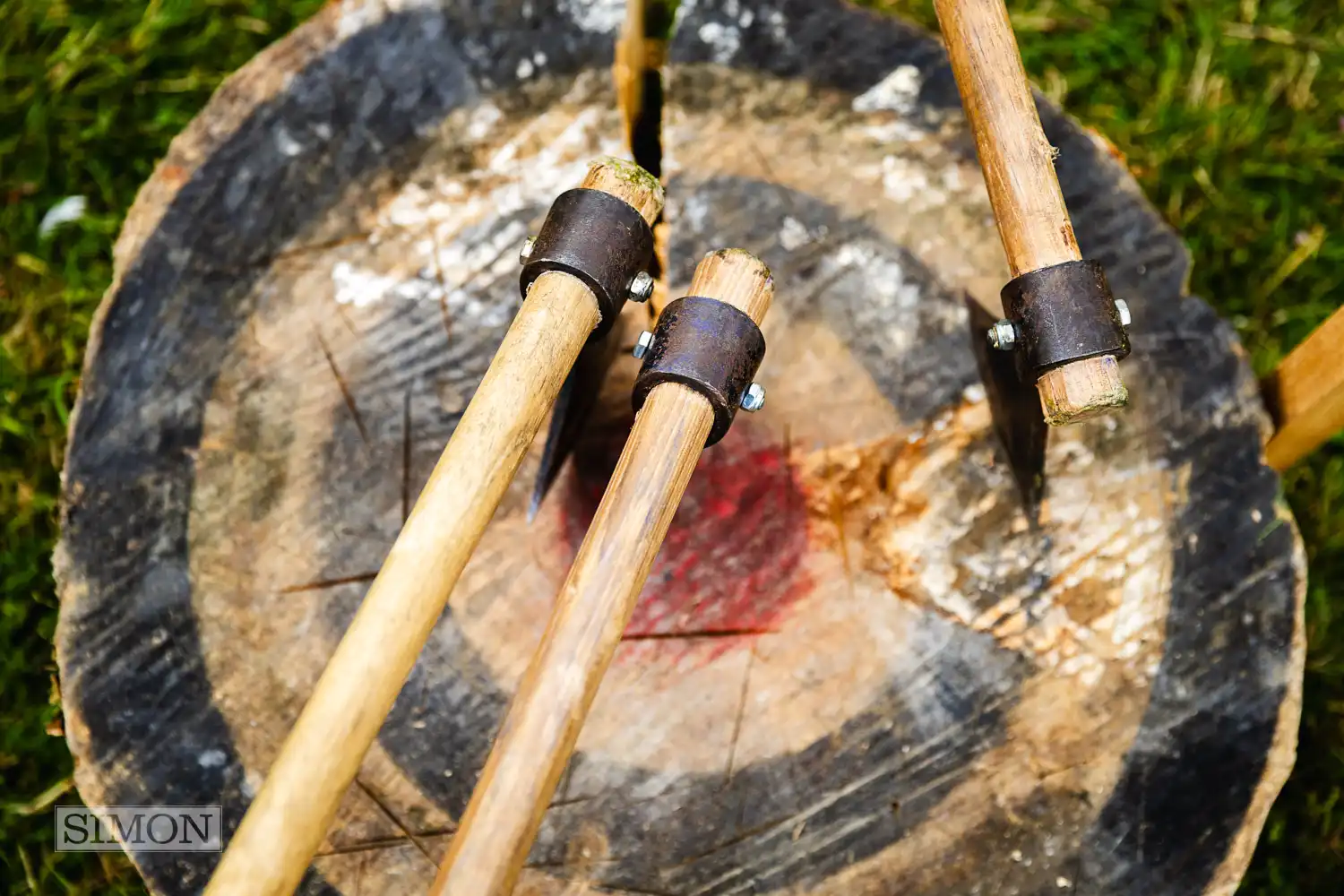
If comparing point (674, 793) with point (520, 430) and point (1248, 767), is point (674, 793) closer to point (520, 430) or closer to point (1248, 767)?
point (520, 430)

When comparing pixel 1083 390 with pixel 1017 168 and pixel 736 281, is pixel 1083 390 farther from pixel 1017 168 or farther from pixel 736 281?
pixel 736 281

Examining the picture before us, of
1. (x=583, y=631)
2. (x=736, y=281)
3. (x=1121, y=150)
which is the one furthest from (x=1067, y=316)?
(x=1121, y=150)

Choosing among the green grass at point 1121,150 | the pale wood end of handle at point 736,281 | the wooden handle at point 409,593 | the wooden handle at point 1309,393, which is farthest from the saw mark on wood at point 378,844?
the wooden handle at point 1309,393

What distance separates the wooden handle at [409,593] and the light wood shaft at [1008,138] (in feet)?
1.73

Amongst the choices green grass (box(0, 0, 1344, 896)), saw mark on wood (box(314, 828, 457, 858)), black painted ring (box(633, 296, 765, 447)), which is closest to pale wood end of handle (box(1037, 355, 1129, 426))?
black painted ring (box(633, 296, 765, 447))

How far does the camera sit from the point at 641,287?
132 centimetres

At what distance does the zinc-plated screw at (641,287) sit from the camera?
1.32 metres

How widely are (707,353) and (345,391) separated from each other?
696mm

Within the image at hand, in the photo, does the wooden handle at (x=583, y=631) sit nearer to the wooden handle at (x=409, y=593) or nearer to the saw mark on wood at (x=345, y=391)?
the wooden handle at (x=409, y=593)

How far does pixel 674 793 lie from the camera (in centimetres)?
141

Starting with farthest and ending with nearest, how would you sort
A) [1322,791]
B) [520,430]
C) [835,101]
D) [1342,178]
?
[1342,178], [1322,791], [835,101], [520,430]

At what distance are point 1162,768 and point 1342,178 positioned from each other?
1888 mm

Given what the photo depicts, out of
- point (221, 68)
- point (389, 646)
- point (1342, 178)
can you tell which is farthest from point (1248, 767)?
point (221, 68)

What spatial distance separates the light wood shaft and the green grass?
50.7 inches
